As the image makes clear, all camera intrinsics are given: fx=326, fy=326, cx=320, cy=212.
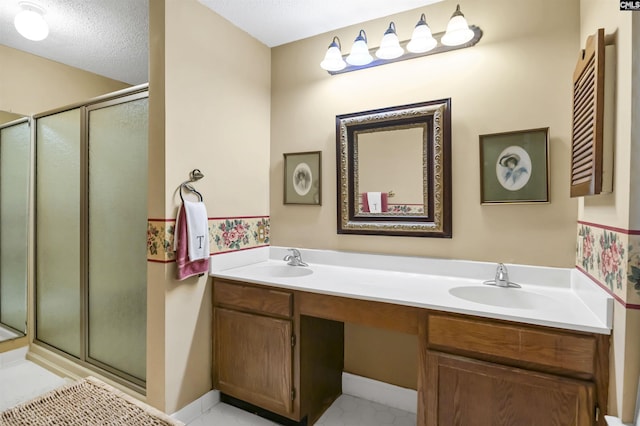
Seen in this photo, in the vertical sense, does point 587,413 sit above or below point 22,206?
below

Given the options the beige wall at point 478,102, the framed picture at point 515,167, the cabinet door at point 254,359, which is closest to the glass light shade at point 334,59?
the beige wall at point 478,102

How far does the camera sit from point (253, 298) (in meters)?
1.79

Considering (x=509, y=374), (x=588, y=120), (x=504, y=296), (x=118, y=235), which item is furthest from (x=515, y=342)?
(x=118, y=235)

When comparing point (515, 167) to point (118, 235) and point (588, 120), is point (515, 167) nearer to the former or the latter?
point (588, 120)

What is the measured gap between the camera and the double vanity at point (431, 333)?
1142 millimetres

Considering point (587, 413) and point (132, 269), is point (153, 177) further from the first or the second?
point (587, 413)

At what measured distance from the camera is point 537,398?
3.84ft

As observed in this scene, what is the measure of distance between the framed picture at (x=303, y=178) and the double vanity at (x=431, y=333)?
15.6 inches

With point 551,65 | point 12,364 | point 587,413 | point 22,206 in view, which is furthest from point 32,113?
point 587,413

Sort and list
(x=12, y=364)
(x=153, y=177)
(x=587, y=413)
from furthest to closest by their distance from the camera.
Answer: (x=12, y=364), (x=153, y=177), (x=587, y=413)

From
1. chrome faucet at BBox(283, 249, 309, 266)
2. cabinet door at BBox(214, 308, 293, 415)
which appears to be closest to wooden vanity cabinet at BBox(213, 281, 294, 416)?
cabinet door at BBox(214, 308, 293, 415)

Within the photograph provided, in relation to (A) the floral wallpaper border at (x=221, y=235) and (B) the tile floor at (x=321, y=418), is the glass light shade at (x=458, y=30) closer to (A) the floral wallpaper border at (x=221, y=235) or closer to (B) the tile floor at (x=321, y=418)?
(A) the floral wallpaper border at (x=221, y=235)

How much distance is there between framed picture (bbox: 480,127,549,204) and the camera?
1607mm

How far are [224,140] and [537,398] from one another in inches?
78.4
